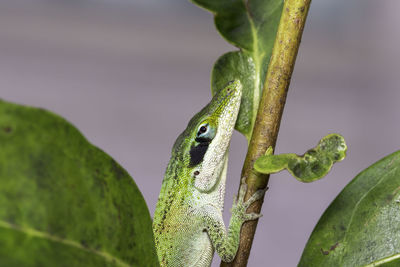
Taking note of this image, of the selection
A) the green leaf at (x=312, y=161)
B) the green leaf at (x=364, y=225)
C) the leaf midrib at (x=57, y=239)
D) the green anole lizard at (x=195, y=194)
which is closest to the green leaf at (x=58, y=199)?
the leaf midrib at (x=57, y=239)

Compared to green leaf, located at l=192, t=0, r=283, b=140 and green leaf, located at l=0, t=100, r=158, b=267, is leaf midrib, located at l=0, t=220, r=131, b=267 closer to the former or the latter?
green leaf, located at l=0, t=100, r=158, b=267

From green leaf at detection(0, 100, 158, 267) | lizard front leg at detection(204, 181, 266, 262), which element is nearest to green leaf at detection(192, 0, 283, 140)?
lizard front leg at detection(204, 181, 266, 262)

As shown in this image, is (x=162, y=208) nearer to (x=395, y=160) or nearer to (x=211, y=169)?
(x=211, y=169)

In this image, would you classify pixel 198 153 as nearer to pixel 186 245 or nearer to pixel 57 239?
pixel 186 245

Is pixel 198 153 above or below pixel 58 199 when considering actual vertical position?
above

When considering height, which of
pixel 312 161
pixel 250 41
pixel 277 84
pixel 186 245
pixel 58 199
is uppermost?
pixel 250 41

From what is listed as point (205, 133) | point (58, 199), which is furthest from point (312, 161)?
point (205, 133)
